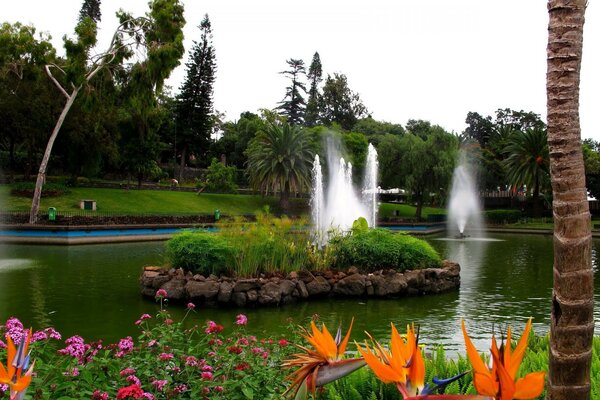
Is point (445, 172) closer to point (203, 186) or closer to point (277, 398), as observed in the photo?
point (203, 186)

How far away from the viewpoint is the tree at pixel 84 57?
26188mm

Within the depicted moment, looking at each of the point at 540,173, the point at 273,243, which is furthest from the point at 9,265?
the point at 540,173

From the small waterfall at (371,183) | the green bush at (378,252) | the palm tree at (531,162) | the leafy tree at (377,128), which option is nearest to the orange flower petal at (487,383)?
the green bush at (378,252)

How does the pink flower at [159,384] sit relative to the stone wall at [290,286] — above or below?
above

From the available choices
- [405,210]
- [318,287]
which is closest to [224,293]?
[318,287]

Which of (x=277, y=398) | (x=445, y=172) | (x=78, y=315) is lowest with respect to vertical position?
(x=78, y=315)

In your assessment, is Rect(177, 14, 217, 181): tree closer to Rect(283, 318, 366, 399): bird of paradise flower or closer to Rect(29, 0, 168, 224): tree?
Rect(29, 0, 168, 224): tree

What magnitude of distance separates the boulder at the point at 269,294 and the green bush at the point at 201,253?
1195 mm

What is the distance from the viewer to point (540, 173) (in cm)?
4569

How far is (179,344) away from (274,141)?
37.4 metres

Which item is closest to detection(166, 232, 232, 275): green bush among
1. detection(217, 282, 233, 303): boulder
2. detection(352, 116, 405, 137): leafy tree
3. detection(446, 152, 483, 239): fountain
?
detection(217, 282, 233, 303): boulder

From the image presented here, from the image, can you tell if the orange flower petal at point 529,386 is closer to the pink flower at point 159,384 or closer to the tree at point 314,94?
the pink flower at point 159,384

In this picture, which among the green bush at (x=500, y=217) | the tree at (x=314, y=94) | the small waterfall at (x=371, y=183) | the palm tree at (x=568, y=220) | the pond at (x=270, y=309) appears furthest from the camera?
the tree at (x=314, y=94)

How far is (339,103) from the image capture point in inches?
2847
